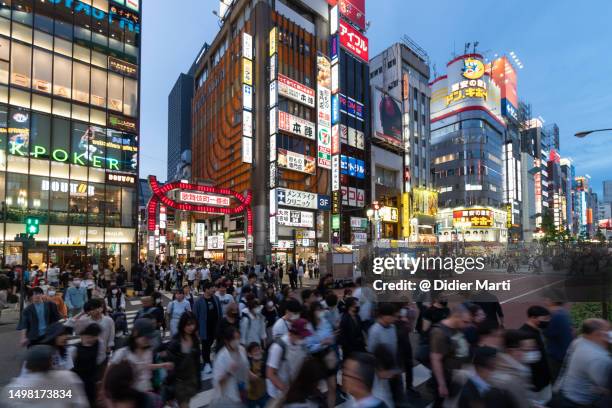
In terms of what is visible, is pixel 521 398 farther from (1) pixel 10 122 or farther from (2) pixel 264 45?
(2) pixel 264 45

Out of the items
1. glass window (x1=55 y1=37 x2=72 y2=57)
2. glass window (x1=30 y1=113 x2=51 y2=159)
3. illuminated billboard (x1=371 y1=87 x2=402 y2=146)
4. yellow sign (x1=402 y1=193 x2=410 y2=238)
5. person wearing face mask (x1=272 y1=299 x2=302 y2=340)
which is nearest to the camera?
person wearing face mask (x1=272 y1=299 x2=302 y2=340)

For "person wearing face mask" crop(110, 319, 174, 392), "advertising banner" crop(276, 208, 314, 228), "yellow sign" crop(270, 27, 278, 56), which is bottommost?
"person wearing face mask" crop(110, 319, 174, 392)

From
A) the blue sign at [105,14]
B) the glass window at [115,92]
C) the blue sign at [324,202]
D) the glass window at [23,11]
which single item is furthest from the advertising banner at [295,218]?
the glass window at [23,11]

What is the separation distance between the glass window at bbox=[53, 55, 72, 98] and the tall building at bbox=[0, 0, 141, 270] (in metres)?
0.07

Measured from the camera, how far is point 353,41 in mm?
55312

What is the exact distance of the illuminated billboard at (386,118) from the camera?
183 feet

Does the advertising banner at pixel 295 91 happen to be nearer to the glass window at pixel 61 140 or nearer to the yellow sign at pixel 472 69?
the glass window at pixel 61 140

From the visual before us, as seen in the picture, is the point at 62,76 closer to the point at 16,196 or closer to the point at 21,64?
the point at 21,64

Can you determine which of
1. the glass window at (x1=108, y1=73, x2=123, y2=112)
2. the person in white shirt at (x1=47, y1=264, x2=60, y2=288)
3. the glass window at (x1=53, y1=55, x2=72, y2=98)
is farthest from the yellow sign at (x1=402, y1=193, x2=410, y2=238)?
the person in white shirt at (x1=47, y1=264, x2=60, y2=288)

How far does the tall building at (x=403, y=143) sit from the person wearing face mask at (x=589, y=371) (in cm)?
5056

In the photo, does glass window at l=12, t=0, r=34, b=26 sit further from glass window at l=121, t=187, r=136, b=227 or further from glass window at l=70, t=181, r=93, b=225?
glass window at l=121, t=187, r=136, b=227

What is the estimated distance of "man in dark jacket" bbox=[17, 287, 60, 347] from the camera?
790cm

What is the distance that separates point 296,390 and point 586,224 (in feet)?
693

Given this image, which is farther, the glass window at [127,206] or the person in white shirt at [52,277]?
the glass window at [127,206]
